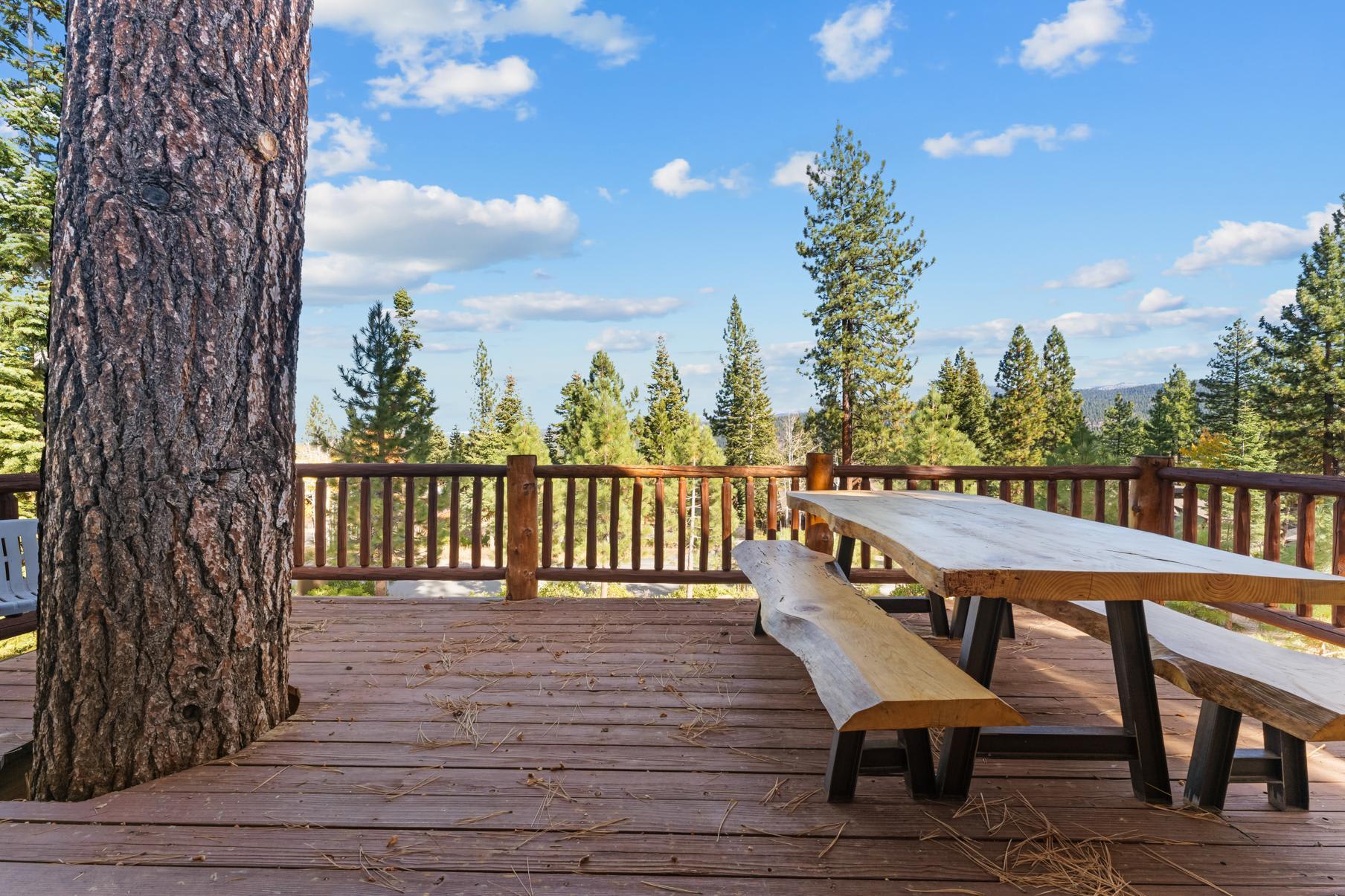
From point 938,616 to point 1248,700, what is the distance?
1.81 meters

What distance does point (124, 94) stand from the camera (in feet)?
5.74

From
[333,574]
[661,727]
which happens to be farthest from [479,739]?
[333,574]

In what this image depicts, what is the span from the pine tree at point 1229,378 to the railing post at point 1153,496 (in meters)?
35.5

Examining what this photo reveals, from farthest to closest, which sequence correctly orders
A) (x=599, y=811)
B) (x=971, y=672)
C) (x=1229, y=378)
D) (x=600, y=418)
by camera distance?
1. (x=1229, y=378)
2. (x=600, y=418)
3. (x=971, y=672)
4. (x=599, y=811)

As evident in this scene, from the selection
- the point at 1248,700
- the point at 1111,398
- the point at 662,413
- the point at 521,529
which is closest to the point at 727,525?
the point at 521,529

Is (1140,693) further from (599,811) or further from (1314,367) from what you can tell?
(1314,367)

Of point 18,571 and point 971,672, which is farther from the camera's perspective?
point 18,571

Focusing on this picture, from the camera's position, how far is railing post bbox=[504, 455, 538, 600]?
3984 millimetres

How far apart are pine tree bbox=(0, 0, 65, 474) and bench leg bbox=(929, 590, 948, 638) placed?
56.2 ft

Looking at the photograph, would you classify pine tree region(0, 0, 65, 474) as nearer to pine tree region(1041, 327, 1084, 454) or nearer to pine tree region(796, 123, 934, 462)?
pine tree region(796, 123, 934, 462)

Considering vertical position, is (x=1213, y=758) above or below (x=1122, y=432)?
below

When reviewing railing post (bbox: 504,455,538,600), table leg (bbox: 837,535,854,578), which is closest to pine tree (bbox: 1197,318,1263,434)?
table leg (bbox: 837,535,854,578)

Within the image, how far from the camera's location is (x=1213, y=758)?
1.61 m

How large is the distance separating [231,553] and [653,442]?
2637 centimetres
